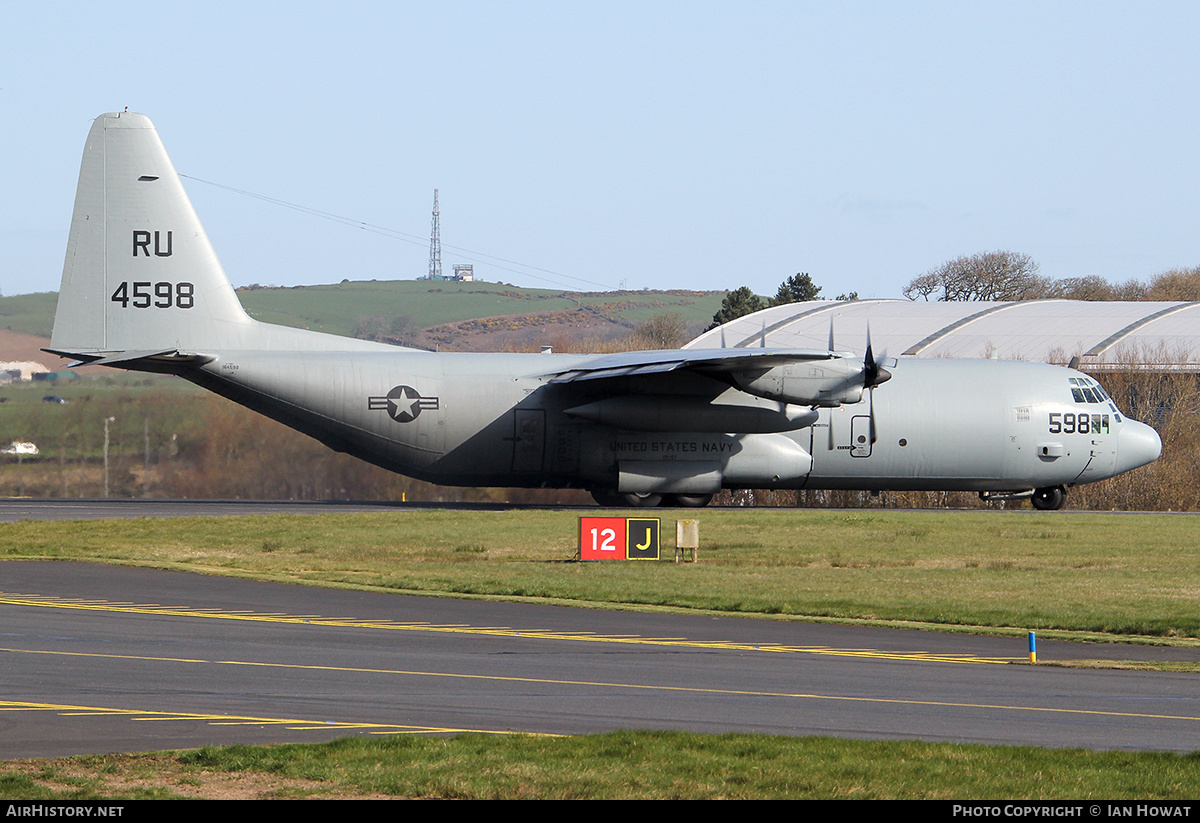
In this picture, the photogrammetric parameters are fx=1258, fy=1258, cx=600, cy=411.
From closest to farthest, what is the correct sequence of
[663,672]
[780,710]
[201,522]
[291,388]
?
[780,710]
[663,672]
[201,522]
[291,388]

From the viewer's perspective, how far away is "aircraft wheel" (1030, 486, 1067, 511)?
39281mm

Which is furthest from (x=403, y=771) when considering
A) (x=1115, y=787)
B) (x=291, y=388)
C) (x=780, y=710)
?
A: (x=291, y=388)

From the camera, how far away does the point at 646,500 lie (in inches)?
1423

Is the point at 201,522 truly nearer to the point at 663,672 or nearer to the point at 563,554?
the point at 563,554

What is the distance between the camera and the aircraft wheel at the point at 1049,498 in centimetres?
3928

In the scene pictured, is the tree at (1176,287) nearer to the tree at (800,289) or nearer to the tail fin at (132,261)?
the tree at (800,289)

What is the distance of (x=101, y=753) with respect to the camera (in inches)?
376

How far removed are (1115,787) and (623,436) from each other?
2663 centimetres

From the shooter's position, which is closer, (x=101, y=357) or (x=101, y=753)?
(x=101, y=753)

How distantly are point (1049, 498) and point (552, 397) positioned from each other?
53.4 ft

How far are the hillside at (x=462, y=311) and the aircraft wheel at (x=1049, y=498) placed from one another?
55.8m

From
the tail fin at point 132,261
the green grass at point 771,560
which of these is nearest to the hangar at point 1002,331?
the green grass at point 771,560

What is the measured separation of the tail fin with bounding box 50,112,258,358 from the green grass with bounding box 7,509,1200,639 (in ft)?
18.4
